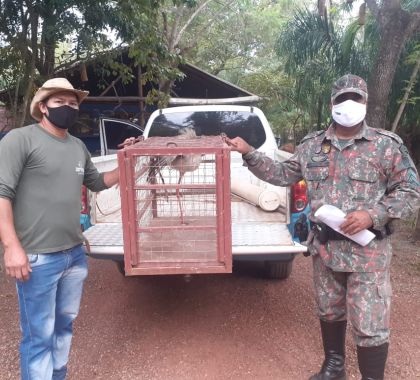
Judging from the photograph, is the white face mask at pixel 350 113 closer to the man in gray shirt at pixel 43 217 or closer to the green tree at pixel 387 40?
the man in gray shirt at pixel 43 217

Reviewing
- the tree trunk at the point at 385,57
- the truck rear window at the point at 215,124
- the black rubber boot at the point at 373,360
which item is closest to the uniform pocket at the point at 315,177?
the black rubber boot at the point at 373,360

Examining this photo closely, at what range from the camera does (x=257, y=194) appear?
3.95 metres

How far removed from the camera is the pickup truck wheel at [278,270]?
4.14 meters

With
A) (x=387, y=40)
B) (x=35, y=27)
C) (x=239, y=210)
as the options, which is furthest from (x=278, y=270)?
(x=35, y=27)

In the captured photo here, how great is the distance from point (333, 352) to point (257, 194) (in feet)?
5.30

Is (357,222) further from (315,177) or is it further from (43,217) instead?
(43,217)

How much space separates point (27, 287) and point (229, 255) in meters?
1.06

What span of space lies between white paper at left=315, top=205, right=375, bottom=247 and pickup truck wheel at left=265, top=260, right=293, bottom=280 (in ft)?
5.79

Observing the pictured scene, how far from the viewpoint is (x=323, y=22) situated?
788 cm

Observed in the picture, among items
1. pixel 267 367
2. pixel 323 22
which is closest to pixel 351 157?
pixel 267 367

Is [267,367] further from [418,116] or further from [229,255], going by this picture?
[418,116]

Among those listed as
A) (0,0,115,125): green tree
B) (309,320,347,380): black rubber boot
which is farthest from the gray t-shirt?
(0,0,115,125): green tree

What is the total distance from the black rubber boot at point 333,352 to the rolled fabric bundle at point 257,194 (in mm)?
1349

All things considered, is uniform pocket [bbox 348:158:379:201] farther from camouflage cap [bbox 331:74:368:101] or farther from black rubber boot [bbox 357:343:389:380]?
black rubber boot [bbox 357:343:389:380]
